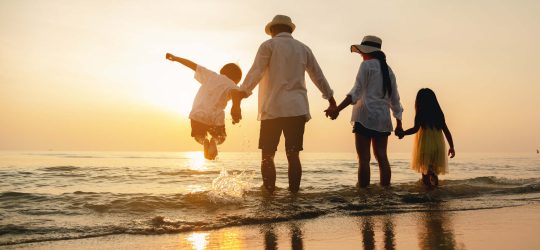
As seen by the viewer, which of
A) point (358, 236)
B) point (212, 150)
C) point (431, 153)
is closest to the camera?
point (358, 236)

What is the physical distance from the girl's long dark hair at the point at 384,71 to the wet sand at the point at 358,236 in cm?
280

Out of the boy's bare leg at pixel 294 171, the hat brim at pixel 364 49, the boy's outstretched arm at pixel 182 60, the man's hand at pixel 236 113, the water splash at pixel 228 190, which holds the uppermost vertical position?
the hat brim at pixel 364 49

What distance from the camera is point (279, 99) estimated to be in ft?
20.3

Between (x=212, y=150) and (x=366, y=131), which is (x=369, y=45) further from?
(x=212, y=150)

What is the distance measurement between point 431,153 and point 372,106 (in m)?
1.53

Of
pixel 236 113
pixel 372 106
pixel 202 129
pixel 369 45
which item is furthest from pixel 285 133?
pixel 369 45

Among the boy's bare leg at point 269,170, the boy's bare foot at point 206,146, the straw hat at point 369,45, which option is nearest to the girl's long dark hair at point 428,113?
the straw hat at point 369,45

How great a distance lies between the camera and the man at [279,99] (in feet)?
20.3

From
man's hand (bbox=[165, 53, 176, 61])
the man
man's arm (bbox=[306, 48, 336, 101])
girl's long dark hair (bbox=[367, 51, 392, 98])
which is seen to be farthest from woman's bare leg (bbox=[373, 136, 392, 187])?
man's hand (bbox=[165, 53, 176, 61])

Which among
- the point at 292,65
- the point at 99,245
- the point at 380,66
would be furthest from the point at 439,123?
the point at 99,245

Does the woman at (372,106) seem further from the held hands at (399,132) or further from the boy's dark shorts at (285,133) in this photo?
the boy's dark shorts at (285,133)

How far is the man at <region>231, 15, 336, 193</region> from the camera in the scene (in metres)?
6.19

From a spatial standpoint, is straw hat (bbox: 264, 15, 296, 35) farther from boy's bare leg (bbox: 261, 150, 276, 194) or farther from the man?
boy's bare leg (bbox: 261, 150, 276, 194)

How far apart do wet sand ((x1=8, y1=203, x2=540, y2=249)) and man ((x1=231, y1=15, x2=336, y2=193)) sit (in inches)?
71.1
